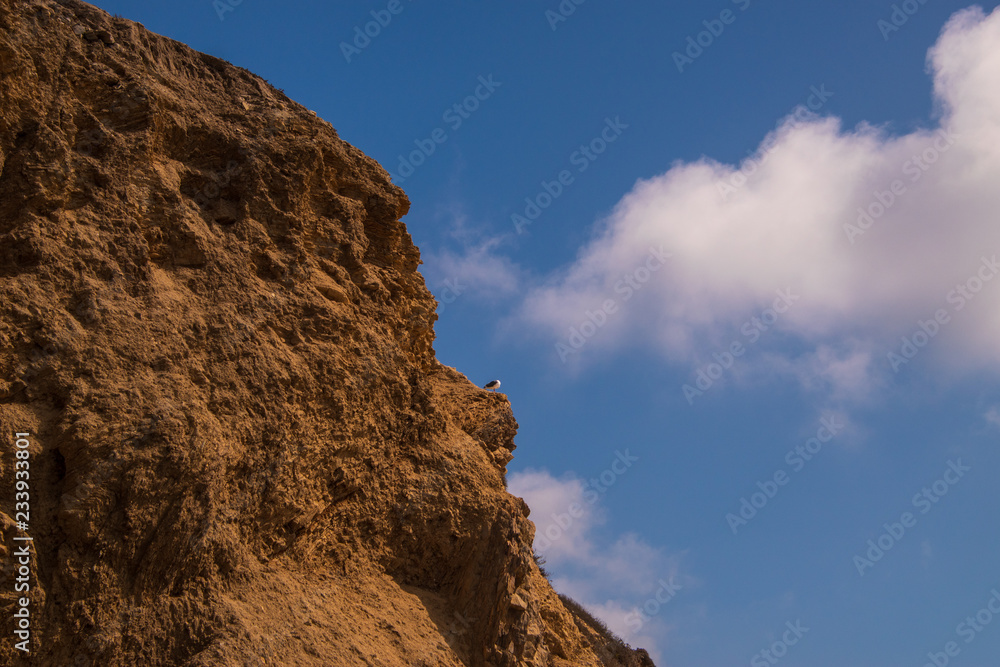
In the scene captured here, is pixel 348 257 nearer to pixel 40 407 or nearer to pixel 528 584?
pixel 40 407

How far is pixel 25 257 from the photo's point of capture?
6.71m

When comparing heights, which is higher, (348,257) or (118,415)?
(348,257)

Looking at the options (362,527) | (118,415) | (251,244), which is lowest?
(118,415)

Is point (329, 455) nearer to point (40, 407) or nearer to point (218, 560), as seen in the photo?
point (218, 560)

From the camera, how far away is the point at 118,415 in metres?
6.50

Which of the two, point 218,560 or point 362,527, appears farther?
point 362,527

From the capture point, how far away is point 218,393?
288 inches

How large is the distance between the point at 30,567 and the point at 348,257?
4.77 metres

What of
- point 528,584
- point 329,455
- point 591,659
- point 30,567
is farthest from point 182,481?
point 591,659

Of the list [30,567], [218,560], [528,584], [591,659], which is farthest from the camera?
[591,659]

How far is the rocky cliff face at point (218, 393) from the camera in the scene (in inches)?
247

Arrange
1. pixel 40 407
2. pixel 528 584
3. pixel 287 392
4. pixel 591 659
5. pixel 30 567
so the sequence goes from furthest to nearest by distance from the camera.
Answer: pixel 591 659 < pixel 528 584 < pixel 287 392 < pixel 40 407 < pixel 30 567

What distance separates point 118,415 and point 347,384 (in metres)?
2.52

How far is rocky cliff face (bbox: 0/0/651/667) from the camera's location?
20.6ft
